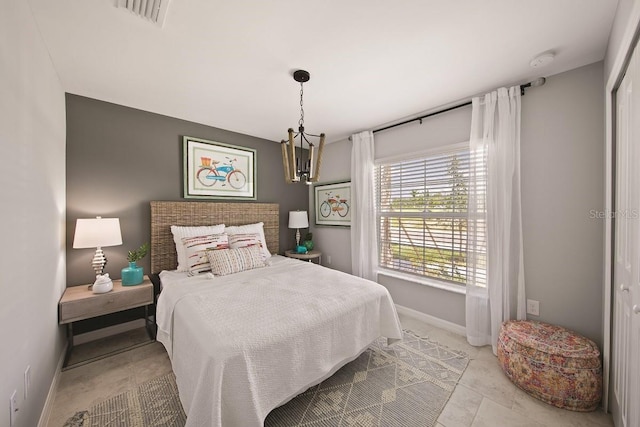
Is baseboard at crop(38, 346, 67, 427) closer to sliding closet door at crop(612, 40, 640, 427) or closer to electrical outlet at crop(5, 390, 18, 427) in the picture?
electrical outlet at crop(5, 390, 18, 427)

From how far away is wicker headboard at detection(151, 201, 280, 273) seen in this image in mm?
2777

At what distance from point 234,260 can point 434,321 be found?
241 centimetres

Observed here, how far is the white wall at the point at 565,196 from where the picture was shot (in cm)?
184

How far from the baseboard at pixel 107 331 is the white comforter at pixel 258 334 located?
2.93 ft

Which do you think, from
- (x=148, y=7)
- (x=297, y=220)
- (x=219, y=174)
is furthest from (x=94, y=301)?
(x=297, y=220)

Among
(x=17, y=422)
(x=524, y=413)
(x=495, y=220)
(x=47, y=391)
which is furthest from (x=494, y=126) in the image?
(x=47, y=391)

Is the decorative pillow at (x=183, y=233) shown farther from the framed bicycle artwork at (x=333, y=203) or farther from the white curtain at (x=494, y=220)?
the white curtain at (x=494, y=220)

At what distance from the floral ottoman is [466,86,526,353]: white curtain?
0.38 meters

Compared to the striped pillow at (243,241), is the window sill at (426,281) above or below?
below

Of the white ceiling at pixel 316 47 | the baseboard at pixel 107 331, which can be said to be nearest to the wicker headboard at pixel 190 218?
the baseboard at pixel 107 331

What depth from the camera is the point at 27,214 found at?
53.0 inches

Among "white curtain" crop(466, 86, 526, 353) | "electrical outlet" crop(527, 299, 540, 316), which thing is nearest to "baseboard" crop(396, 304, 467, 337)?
"white curtain" crop(466, 86, 526, 353)

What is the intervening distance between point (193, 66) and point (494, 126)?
8.97ft

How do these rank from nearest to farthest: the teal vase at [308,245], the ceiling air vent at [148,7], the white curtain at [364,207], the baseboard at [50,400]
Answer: the ceiling air vent at [148,7], the baseboard at [50,400], the white curtain at [364,207], the teal vase at [308,245]
